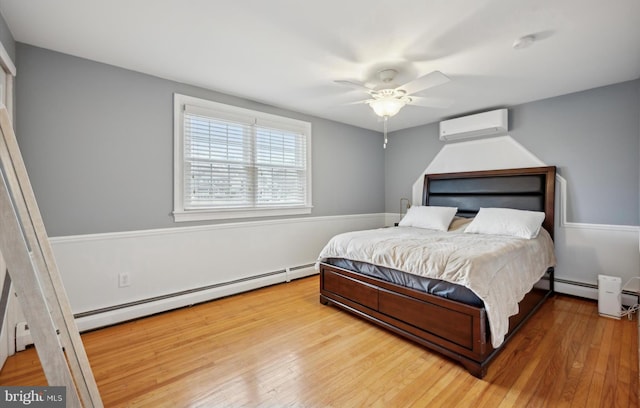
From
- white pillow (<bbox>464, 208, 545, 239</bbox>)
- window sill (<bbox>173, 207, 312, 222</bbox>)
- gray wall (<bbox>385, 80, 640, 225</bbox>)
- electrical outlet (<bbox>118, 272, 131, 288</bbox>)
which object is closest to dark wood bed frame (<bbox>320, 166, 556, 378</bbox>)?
gray wall (<bbox>385, 80, 640, 225</bbox>)

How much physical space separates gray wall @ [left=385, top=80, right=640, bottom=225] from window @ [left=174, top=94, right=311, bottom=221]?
2.98 metres

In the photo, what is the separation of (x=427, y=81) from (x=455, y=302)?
1685 mm

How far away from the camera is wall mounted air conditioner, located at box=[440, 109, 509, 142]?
3623 millimetres

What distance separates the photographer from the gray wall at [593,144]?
9.68 feet

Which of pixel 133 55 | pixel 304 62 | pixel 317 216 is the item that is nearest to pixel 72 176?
pixel 133 55

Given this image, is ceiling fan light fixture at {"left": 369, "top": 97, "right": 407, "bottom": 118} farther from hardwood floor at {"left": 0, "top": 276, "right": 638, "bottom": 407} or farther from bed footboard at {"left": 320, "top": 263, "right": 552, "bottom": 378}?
hardwood floor at {"left": 0, "top": 276, "right": 638, "bottom": 407}

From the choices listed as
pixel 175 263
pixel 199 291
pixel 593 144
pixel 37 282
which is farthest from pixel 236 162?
pixel 593 144

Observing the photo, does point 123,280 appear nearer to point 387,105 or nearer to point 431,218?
point 387,105

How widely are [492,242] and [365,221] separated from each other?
8.13ft

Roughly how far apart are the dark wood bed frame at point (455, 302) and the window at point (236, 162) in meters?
1.24

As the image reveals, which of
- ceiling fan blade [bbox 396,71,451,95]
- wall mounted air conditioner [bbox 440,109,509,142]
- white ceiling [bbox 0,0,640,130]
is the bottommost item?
ceiling fan blade [bbox 396,71,451,95]

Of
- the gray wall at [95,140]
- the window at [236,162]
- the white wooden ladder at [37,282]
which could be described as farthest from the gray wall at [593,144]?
the white wooden ladder at [37,282]

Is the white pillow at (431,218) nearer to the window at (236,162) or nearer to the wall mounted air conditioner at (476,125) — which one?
the wall mounted air conditioner at (476,125)

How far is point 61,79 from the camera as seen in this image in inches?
92.8
